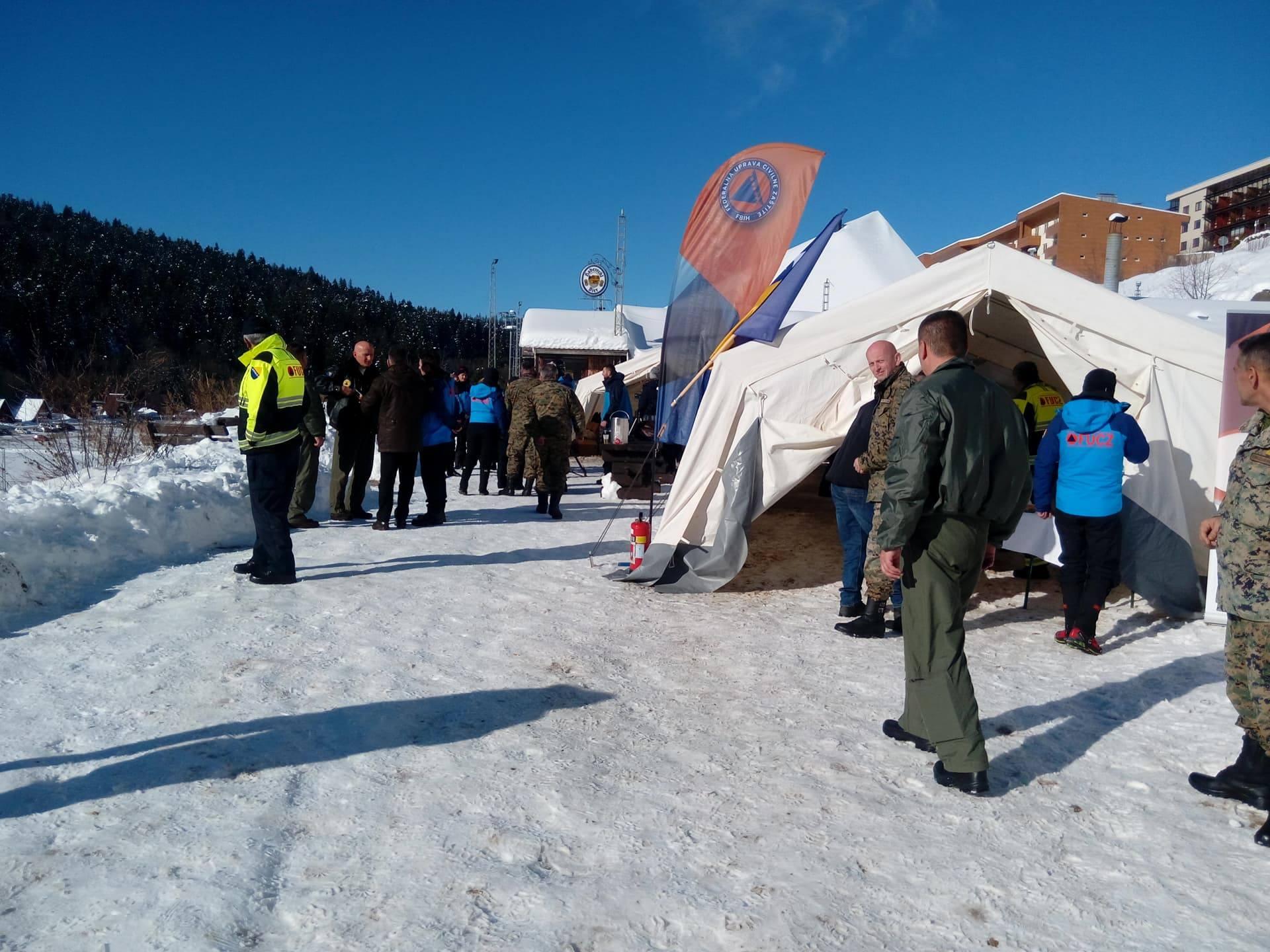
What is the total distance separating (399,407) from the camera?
7.49 m

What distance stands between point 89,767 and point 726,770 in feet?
7.43

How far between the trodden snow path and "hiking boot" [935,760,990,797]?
0.05 meters

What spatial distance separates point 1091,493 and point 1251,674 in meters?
2.19

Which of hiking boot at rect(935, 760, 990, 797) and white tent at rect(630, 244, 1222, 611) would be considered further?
white tent at rect(630, 244, 1222, 611)

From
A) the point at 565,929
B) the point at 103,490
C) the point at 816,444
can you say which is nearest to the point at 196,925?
the point at 565,929

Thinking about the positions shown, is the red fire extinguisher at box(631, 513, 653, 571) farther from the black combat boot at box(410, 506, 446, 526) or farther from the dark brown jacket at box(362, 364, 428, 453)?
the black combat boot at box(410, 506, 446, 526)

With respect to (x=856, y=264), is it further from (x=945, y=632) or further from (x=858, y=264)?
(x=945, y=632)

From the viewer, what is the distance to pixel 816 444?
236 inches

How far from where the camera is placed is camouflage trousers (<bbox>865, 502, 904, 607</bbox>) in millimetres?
Result: 4758

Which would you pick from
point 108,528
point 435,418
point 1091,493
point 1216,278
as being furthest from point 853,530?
point 1216,278

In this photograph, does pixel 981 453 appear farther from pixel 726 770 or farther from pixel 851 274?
pixel 851 274

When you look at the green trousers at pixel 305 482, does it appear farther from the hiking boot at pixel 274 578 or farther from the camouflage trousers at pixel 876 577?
the camouflage trousers at pixel 876 577

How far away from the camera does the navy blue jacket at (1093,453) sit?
4.81 m

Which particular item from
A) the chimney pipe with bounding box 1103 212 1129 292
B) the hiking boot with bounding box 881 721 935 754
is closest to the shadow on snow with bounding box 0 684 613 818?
the hiking boot with bounding box 881 721 935 754
